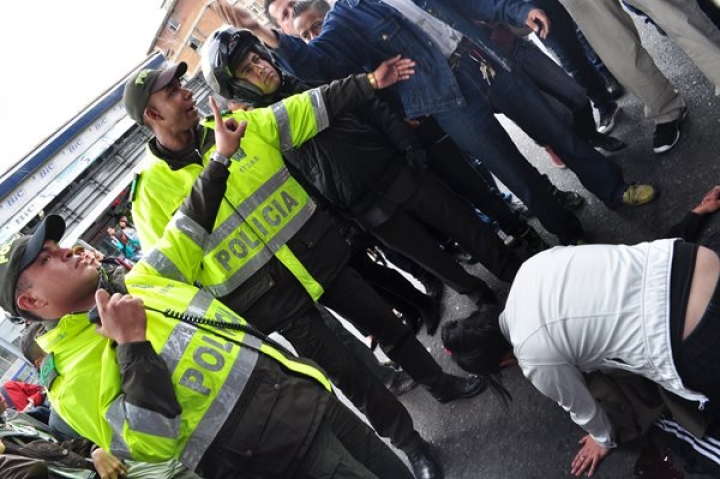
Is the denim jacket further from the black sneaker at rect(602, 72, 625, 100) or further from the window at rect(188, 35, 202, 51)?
the window at rect(188, 35, 202, 51)

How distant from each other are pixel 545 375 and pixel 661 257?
1.62 ft

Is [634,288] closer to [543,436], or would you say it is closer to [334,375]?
[543,436]

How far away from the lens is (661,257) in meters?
1.33

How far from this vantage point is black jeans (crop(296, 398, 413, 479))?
1719 mm

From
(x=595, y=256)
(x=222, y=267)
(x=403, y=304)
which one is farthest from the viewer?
(x=403, y=304)

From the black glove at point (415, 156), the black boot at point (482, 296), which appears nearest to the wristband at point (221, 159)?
the black glove at point (415, 156)

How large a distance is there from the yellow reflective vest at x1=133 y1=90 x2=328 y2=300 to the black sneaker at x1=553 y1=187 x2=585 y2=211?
5.56 feet

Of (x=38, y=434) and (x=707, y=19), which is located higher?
(x=38, y=434)

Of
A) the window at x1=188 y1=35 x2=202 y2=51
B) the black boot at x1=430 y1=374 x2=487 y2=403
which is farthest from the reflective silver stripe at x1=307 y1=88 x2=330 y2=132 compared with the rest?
the window at x1=188 y1=35 x2=202 y2=51

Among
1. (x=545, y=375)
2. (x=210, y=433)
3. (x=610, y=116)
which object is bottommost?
(x=610, y=116)

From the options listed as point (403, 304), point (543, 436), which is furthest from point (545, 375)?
point (403, 304)

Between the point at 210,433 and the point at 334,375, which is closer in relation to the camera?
the point at 210,433

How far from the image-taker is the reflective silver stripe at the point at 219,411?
151 centimetres

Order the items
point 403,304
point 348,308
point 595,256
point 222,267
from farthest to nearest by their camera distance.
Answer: point 403,304
point 348,308
point 222,267
point 595,256
